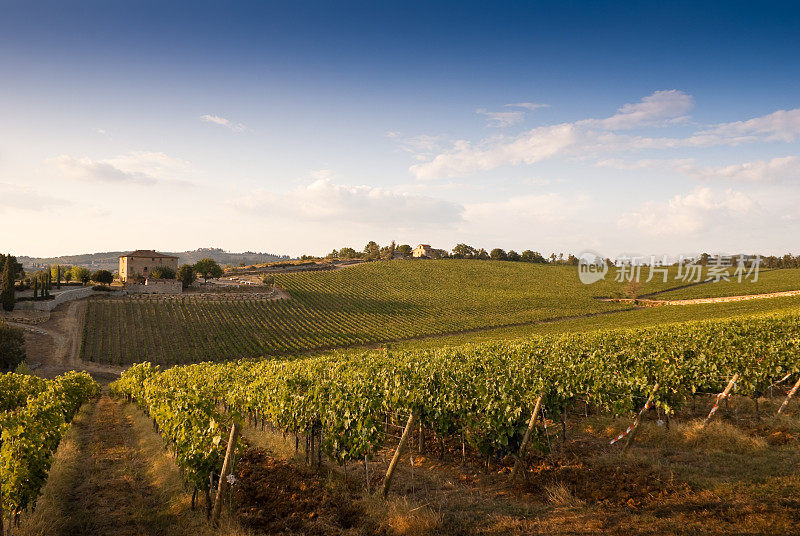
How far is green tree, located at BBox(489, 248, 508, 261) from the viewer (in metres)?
149

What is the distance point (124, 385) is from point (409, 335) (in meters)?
38.4

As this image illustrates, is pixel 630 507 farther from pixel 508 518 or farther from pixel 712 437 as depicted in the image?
pixel 712 437

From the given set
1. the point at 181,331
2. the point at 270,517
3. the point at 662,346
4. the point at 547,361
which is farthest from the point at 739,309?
the point at 181,331

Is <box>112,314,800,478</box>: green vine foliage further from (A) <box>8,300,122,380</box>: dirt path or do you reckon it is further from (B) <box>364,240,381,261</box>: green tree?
(B) <box>364,240,381,261</box>: green tree

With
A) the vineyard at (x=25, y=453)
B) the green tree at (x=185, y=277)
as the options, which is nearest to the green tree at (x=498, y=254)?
the green tree at (x=185, y=277)

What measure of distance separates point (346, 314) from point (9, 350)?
1735 inches

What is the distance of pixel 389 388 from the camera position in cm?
1166

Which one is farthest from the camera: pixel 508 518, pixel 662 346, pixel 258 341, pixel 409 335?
pixel 409 335

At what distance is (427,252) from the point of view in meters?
166

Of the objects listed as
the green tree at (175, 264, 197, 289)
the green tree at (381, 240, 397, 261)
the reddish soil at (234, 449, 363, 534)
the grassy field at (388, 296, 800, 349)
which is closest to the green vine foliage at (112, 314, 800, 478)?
the reddish soil at (234, 449, 363, 534)

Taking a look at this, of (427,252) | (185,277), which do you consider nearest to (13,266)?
(185,277)

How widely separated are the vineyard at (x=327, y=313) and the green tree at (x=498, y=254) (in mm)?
38288

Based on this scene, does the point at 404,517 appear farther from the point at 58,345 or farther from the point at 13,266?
the point at 13,266

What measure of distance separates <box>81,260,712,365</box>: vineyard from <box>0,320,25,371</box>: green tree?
6885 millimetres
